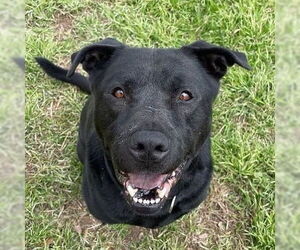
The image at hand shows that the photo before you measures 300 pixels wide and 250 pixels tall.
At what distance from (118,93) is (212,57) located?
61 centimetres

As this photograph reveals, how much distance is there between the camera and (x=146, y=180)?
2604 mm

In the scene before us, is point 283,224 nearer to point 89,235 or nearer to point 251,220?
point 251,220

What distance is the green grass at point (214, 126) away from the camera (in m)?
3.61

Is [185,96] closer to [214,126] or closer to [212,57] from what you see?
[212,57]

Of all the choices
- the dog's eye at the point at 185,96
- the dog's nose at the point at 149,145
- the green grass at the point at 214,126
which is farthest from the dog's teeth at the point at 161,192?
the green grass at the point at 214,126

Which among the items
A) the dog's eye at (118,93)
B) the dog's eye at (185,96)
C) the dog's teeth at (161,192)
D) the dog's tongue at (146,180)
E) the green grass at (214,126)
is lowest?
the green grass at (214,126)

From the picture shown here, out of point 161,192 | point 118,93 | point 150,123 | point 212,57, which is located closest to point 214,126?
point 212,57

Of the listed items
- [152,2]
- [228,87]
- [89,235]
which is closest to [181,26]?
[152,2]

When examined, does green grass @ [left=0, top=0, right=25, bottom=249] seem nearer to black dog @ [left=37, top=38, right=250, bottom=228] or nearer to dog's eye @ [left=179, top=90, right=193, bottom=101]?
black dog @ [left=37, top=38, right=250, bottom=228]

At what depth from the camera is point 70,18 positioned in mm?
4438

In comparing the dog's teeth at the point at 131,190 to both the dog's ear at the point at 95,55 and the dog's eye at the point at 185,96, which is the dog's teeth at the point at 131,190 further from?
the dog's ear at the point at 95,55

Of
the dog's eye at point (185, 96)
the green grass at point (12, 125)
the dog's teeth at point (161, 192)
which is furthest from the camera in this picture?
the dog's teeth at point (161, 192)

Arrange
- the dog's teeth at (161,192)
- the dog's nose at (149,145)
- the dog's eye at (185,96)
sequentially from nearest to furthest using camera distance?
the dog's nose at (149,145)
the dog's eye at (185,96)
the dog's teeth at (161,192)

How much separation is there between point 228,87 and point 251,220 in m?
1.15
